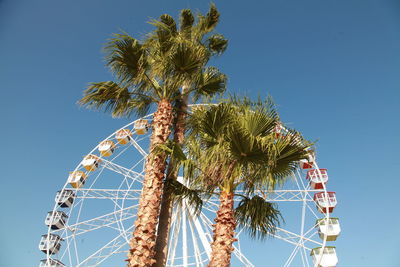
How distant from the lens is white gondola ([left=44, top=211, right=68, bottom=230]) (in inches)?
577

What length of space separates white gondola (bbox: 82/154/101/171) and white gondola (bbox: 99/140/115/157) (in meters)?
0.49

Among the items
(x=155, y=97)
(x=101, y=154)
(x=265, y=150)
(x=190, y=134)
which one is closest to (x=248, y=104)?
(x=265, y=150)

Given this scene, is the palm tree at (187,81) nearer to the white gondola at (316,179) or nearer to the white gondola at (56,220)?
the white gondola at (316,179)

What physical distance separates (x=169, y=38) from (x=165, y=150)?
2.65m

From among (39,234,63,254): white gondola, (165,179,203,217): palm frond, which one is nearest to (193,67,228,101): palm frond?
(165,179,203,217): palm frond

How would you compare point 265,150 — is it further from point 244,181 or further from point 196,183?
point 196,183

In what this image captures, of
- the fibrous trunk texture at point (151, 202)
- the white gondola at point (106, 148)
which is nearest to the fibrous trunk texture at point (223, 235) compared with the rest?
the fibrous trunk texture at point (151, 202)

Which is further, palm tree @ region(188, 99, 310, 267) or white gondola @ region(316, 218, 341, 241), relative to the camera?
white gondola @ region(316, 218, 341, 241)

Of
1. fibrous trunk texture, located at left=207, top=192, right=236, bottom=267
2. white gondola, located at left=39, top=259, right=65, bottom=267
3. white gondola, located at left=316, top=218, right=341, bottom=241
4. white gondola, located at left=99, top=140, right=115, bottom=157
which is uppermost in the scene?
white gondola, located at left=99, top=140, right=115, bottom=157

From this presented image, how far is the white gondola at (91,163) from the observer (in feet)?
52.9

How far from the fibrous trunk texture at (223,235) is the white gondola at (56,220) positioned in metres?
12.7

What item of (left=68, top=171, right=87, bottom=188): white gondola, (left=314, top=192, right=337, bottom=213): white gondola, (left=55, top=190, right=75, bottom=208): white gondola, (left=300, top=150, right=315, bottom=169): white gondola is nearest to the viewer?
(left=300, top=150, right=315, bottom=169): white gondola

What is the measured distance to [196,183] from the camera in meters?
5.19

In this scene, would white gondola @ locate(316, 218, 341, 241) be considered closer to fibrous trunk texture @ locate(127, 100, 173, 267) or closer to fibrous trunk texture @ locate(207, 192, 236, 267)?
fibrous trunk texture @ locate(207, 192, 236, 267)
